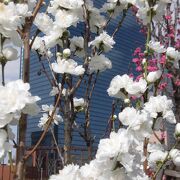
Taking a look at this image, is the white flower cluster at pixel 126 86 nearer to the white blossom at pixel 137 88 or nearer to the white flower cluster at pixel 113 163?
the white blossom at pixel 137 88

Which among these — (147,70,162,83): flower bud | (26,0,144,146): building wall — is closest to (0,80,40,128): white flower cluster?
(147,70,162,83): flower bud

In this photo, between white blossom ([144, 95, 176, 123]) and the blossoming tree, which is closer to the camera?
the blossoming tree

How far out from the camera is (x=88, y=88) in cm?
205

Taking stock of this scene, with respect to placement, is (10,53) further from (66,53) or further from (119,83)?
(119,83)

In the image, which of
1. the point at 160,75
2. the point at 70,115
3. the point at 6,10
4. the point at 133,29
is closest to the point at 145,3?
the point at 160,75

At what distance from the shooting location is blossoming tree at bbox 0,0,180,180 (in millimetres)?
1199

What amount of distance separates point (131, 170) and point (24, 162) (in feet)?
1.03

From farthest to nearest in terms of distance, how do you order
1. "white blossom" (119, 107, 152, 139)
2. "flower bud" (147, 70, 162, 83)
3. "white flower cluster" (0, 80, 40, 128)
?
1. "flower bud" (147, 70, 162, 83)
2. "white blossom" (119, 107, 152, 139)
3. "white flower cluster" (0, 80, 40, 128)

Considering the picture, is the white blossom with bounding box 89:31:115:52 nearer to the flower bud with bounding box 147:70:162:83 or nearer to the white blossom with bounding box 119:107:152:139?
the flower bud with bounding box 147:70:162:83

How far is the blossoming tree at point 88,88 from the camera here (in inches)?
47.2

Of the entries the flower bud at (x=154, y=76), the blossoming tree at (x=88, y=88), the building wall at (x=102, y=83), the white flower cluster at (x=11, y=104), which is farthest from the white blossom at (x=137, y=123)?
the building wall at (x=102, y=83)

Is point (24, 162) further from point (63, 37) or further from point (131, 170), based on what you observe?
point (63, 37)

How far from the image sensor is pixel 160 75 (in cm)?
198

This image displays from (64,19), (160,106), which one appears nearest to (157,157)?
(160,106)
